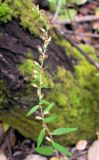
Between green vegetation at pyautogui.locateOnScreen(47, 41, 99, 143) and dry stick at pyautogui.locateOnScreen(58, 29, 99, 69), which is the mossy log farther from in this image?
dry stick at pyautogui.locateOnScreen(58, 29, 99, 69)

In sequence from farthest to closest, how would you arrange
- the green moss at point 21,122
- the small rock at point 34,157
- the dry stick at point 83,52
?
the dry stick at point 83,52, the small rock at point 34,157, the green moss at point 21,122

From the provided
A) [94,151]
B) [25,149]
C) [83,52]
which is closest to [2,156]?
[25,149]

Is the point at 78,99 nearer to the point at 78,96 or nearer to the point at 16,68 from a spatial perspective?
the point at 78,96

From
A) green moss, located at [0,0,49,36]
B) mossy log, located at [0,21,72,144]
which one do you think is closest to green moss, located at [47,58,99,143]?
mossy log, located at [0,21,72,144]

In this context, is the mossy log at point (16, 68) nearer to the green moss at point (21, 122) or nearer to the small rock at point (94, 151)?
the green moss at point (21, 122)

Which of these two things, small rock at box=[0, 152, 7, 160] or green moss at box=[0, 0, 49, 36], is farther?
small rock at box=[0, 152, 7, 160]

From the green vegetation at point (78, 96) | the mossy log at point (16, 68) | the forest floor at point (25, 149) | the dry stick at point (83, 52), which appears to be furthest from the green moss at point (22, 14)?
the forest floor at point (25, 149)
